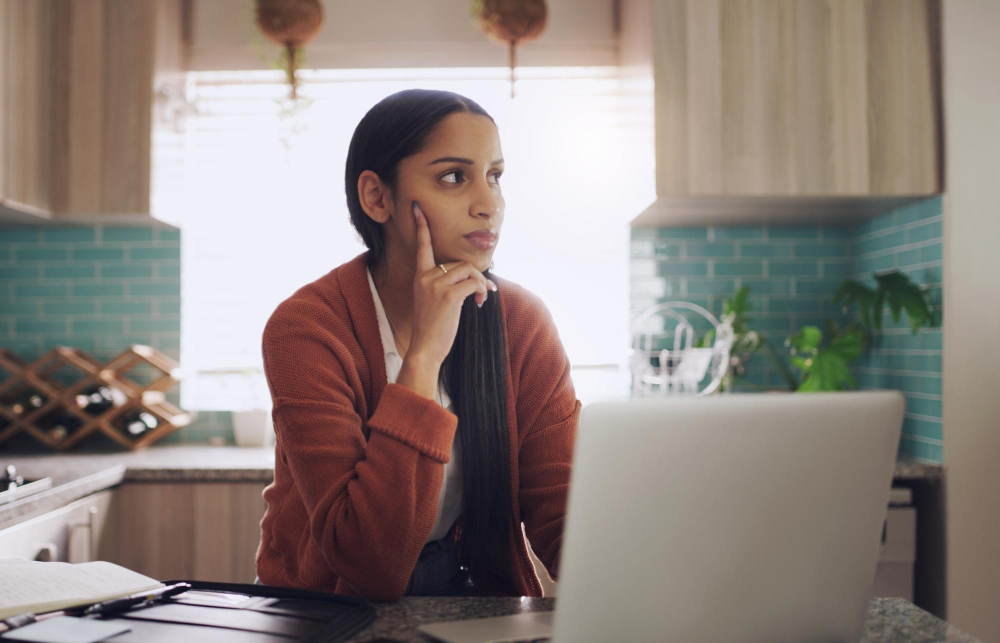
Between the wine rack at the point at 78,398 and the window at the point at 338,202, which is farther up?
the window at the point at 338,202

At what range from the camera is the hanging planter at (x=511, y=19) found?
2436mm

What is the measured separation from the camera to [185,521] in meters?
2.25

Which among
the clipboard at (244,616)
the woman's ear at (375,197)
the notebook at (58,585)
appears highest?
the woman's ear at (375,197)

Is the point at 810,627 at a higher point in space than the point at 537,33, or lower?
lower

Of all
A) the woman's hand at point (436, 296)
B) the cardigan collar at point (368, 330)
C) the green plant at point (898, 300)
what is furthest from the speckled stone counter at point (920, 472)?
the cardigan collar at point (368, 330)

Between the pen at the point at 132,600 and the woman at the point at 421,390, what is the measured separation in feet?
0.64

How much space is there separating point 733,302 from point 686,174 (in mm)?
627

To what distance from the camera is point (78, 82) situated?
8.02ft

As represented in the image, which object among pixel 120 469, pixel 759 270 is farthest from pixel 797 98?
pixel 120 469

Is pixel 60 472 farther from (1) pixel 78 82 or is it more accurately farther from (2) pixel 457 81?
(2) pixel 457 81

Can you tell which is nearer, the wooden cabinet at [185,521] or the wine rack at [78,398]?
the wooden cabinet at [185,521]

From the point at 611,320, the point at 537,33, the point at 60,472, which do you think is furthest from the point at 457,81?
the point at 60,472

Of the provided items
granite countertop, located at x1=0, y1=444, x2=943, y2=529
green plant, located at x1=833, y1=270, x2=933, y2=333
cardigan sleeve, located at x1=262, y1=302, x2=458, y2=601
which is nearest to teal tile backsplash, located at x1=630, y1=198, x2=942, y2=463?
green plant, located at x1=833, y1=270, x2=933, y2=333

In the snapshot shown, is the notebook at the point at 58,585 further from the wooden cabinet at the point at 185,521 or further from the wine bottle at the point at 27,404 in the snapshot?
the wine bottle at the point at 27,404
